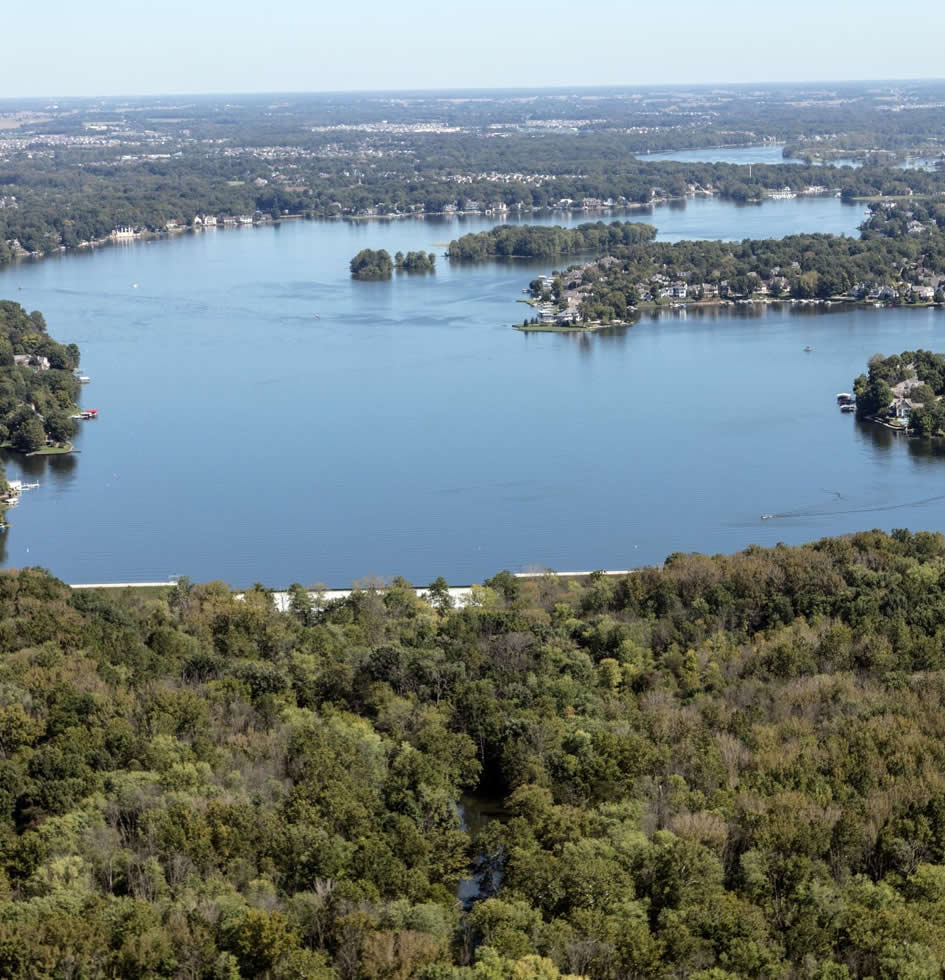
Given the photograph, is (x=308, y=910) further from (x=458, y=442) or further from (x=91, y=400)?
(x=91, y=400)

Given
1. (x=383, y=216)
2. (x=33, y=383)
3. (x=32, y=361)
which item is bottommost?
(x=33, y=383)

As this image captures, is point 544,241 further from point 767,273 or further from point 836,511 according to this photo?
point 836,511

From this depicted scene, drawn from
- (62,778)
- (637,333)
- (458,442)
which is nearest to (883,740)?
(62,778)

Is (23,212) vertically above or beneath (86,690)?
above

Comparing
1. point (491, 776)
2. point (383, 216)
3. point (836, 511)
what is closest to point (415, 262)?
point (383, 216)

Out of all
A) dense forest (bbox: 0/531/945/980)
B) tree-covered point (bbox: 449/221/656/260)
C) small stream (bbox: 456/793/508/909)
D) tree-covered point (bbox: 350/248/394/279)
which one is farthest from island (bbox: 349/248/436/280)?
small stream (bbox: 456/793/508/909)

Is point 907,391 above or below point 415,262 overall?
below

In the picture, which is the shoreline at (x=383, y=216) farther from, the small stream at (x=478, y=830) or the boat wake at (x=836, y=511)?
the small stream at (x=478, y=830)
